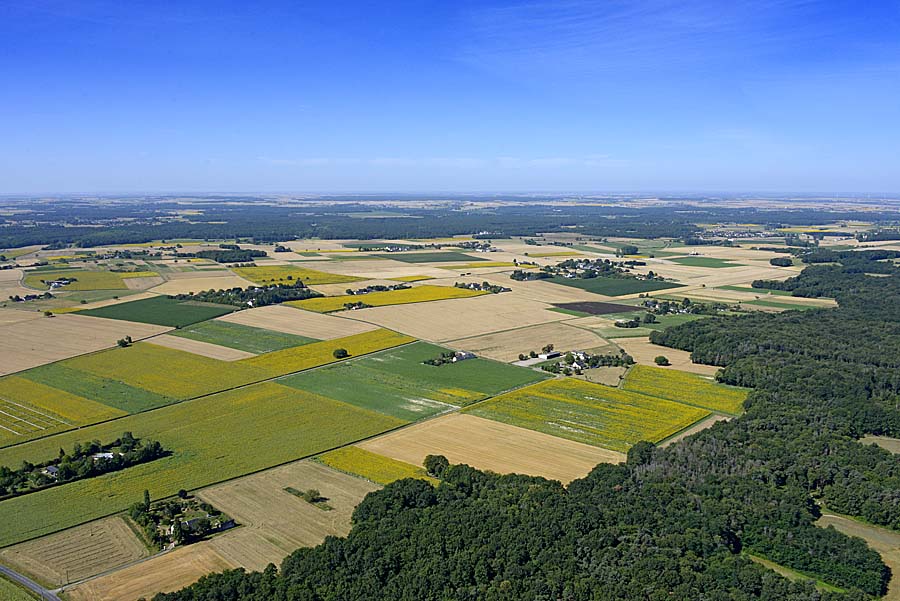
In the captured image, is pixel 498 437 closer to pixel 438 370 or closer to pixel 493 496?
pixel 493 496

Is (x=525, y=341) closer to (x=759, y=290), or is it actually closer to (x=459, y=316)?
(x=459, y=316)

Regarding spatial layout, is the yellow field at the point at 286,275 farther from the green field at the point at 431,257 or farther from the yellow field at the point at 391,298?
the green field at the point at 431,257

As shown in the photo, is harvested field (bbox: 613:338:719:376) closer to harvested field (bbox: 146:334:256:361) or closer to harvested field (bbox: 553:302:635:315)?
harvested field (bbox: 553:302:635:315)

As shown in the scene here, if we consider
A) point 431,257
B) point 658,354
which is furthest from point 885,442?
point 431,257

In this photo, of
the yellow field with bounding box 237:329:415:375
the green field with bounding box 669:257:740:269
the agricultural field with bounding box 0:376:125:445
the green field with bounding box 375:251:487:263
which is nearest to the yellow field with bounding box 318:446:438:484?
the agricultural field with bounding box 0:376:125:445

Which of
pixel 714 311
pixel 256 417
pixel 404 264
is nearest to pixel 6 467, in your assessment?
pixel 256 417

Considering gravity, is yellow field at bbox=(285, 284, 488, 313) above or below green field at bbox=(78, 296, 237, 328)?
above

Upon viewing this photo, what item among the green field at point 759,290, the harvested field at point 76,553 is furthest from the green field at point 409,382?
the green field at point 759,290
